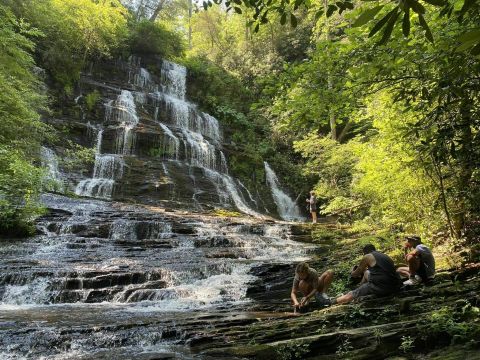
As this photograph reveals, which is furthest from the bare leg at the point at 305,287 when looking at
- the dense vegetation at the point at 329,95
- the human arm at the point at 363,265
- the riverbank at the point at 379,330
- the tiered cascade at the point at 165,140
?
the tiered cascade at the point at 165,140

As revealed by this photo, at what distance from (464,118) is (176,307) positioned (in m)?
5.68

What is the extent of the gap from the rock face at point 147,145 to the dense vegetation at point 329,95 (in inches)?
56.2

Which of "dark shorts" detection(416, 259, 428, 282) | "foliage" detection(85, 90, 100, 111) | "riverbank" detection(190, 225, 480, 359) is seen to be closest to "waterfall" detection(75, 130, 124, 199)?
"foliage" detection(85, 90, 100, 111)

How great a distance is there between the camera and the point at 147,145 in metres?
23.4

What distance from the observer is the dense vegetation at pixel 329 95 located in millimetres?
4461

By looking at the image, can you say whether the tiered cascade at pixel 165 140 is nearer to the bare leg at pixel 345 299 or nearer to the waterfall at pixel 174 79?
the waterfall at pixel 174 79

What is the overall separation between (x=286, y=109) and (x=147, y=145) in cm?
1813

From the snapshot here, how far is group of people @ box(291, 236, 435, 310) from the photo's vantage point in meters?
6.15

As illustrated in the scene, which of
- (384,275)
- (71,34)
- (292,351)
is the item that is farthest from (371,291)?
(71,34)

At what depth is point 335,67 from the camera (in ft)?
18.6

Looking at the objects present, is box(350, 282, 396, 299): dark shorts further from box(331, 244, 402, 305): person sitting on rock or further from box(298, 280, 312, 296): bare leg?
box(298, 280, 312, 296): bare leg

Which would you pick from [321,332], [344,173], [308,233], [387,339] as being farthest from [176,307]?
[344,173]

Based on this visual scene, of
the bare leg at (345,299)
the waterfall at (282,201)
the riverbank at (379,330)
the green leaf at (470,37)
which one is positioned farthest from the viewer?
the waterfall at (282,201)

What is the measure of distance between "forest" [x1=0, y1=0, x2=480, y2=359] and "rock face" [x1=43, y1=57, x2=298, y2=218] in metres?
0.14
